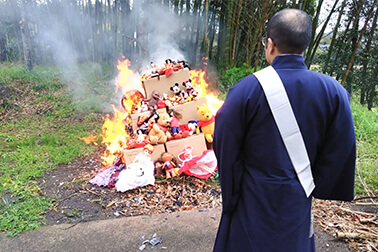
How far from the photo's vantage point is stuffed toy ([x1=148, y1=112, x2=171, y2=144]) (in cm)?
411

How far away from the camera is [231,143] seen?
1.37 m

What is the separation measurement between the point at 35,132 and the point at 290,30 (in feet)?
21.6

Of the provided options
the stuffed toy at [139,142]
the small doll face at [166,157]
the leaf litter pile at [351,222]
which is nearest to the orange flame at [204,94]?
the small doll face at [166,157]

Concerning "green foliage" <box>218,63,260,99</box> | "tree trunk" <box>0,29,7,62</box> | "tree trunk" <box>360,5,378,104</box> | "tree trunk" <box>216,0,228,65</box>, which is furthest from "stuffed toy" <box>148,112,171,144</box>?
"tree trunk" <box>360,5,378,104</box>

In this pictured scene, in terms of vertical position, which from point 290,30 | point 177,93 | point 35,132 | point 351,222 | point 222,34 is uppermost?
point 290,30

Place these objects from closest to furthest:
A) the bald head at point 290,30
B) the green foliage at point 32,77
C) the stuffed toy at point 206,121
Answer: the bald head at point 290,30 < the stuffed toy at point 206,121 < the green foliage at point 32,77

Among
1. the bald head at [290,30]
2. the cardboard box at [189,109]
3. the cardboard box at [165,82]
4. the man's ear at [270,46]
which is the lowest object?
the cardboard box at [189,109]

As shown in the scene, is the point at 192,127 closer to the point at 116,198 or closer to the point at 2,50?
the point at 116,198

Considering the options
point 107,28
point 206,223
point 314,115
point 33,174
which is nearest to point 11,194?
point 33,174

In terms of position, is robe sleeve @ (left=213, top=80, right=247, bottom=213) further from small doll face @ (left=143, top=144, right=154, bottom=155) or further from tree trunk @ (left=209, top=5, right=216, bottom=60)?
tree trunk @ (left=209, top=5, right=216, bottom=60)

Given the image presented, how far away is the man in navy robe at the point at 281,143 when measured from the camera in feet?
4.25

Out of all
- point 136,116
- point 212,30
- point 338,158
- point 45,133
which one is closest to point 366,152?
point 338,158

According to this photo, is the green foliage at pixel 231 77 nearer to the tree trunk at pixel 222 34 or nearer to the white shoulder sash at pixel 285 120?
the tree trunk at pixel 222 34

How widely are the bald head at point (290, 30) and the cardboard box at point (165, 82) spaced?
361cm
